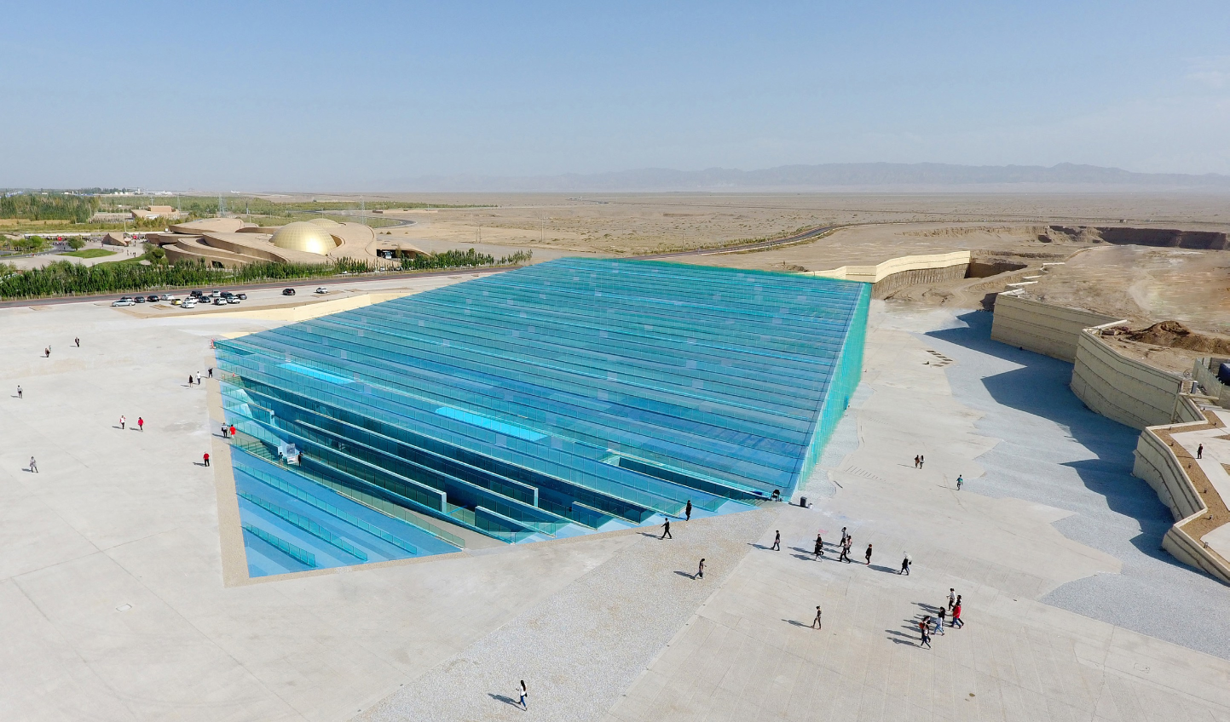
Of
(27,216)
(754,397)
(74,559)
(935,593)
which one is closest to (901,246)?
(754,397)

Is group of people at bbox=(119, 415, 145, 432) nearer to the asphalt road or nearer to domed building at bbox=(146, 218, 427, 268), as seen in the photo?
the asphalt road

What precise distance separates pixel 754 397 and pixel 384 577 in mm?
15869

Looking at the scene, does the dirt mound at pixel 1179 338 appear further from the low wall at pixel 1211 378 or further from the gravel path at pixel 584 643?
the gravel path at pixel 584 643

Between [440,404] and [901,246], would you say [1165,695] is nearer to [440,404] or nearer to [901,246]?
[440,404]

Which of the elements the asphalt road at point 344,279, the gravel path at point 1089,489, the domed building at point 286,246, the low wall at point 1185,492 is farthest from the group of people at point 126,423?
the domed building at point 286,246

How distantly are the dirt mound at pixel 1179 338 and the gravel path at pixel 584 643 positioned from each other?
3874 centimetres

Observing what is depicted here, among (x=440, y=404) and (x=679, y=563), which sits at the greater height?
(x=440, y=404)

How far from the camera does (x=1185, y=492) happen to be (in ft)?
83.4

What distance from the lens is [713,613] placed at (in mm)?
18328

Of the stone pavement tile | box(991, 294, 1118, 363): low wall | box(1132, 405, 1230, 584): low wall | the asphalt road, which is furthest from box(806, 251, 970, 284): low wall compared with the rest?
the stone pavement tile

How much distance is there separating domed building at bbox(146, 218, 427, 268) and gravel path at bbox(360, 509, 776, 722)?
271 ft

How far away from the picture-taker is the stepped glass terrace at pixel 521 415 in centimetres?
2416

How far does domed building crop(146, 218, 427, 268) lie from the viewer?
92.6 m

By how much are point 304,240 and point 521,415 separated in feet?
263
